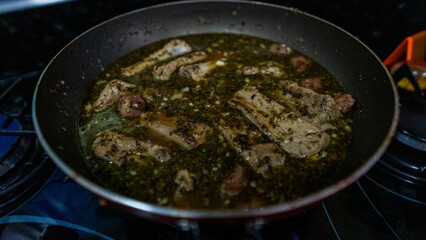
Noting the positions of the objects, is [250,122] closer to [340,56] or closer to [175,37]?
[340,56]

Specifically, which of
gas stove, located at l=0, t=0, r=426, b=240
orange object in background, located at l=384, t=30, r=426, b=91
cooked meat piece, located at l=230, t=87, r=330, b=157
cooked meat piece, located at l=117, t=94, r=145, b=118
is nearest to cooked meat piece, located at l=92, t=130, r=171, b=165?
cooked meat piece, located at l=117, t=94, r=145, b=118

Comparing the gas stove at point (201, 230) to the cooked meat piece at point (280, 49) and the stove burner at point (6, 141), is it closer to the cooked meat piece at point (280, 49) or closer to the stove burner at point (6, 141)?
the stove burner at point (6, 141)

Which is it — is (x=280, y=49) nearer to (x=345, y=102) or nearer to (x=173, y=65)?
(x=345, y=102)

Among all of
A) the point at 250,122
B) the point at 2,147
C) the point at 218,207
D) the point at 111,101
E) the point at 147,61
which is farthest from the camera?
the point at 147,61

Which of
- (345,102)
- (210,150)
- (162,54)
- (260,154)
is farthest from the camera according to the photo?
(162,54)

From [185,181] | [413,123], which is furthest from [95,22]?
[413,123]

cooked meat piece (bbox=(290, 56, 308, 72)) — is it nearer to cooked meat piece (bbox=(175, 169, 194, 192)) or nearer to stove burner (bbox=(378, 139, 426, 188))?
stove burner (bbox=(378, 139, 426, 188))

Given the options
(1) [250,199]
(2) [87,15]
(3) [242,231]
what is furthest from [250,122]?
(2) [87,15]
